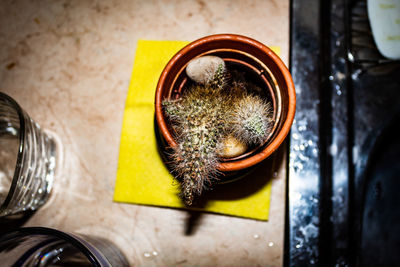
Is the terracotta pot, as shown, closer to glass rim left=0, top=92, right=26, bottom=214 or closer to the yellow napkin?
the yellow napkin

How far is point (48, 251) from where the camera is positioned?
474mm

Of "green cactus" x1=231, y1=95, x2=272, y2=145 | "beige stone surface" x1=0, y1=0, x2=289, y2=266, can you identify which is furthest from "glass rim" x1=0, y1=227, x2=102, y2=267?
"green cactus" x1=231, y1=95, x2=272, y2=145

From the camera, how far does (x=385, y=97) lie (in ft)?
1.94

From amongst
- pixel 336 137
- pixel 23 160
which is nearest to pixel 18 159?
pixel 23 160

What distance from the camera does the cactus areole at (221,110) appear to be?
1.18 ft

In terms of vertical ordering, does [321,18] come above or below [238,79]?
above

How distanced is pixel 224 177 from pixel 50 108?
41cm

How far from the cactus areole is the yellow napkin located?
113 millimetres

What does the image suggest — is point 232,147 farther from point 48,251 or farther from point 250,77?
point 48,251

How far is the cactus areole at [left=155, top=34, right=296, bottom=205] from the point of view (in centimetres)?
36

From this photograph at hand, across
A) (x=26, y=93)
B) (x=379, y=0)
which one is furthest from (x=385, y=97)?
(x=26, y=93)

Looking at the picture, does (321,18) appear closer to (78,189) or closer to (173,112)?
(173,112)

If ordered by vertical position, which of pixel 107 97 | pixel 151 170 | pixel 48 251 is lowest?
pixel 48 251

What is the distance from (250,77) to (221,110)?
0.13 metres
